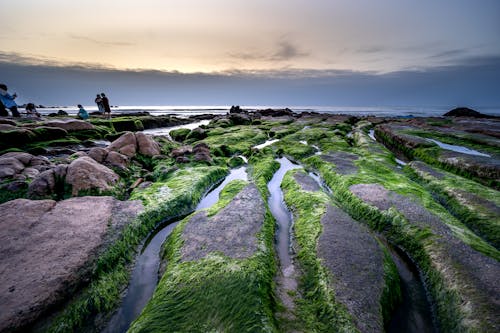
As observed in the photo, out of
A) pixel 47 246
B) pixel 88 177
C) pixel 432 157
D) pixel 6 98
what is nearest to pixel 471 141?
pixel 432 157

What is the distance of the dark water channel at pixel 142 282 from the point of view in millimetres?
5172

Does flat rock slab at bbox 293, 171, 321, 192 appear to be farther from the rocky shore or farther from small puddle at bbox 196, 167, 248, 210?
small puddle at bbox 196, 167, 248, 210

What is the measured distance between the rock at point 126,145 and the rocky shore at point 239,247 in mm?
2174

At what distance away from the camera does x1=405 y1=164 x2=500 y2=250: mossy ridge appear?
337 inches

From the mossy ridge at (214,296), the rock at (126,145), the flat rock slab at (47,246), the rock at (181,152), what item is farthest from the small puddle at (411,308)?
the rock at (126,145)

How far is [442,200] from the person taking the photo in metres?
11.5

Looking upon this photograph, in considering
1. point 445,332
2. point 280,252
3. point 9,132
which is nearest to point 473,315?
point 445,332

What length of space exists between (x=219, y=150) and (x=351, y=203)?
13.8 m

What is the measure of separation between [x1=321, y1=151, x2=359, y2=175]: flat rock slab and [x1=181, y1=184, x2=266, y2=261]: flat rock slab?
7.60 m

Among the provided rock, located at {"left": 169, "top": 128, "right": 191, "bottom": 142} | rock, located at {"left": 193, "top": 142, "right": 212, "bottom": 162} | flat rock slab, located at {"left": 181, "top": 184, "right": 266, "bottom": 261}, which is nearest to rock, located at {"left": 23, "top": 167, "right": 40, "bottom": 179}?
flat rock slab, located at {"left": 181, "top": 184, "right": 266, "bottom": 261}

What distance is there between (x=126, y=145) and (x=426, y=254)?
19.2 meters

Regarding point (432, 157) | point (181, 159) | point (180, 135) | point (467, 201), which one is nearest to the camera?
point (467, 201)

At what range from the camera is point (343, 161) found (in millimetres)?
17000

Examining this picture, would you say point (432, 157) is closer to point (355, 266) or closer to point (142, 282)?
point (355, 266)
